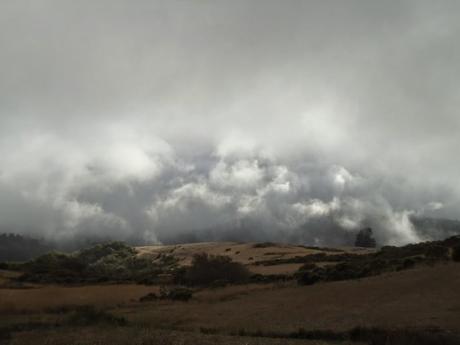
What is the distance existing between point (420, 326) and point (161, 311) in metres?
18.8

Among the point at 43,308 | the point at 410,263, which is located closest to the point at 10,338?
the point at 43,308

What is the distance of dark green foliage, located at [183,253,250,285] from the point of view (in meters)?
62.1

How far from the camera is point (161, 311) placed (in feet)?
113

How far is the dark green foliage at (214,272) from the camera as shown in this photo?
6212 cm

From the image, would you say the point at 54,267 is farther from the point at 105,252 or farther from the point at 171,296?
the point at 171,296

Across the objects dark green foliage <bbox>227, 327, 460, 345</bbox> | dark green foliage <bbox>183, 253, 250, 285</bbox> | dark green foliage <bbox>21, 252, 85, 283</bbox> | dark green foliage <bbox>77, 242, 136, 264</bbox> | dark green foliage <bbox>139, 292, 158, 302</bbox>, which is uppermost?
dark green foliage <bbox>77, 242, 136, 264</bbox>

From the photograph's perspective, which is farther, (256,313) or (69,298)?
(69,298)

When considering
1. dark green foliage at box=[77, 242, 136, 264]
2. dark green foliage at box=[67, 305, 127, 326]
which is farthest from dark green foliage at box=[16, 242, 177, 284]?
dark green foliage at box=[67, 305, 127, 326]

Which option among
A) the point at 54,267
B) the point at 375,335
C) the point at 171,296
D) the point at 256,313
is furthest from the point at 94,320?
the point at 54,267

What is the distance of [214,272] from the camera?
64.0 metres

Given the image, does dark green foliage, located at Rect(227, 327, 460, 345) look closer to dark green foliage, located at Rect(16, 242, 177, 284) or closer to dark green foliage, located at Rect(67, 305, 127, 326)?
dark green foliage, located at Rect(67, 305, 127, 326)

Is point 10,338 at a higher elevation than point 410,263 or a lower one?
lower

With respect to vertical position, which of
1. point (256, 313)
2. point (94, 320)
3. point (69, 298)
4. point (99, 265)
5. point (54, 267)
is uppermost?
point (99, 265)

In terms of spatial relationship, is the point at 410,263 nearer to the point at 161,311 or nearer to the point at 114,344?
the point at 161,311
